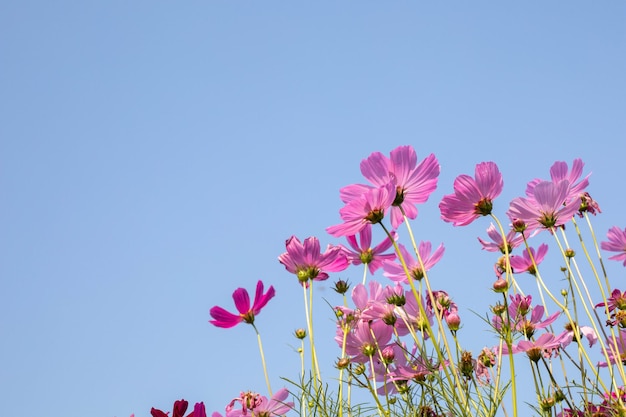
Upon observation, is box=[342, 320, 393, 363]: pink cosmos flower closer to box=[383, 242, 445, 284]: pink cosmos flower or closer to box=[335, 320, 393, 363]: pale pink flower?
box=[335, 320, 393, 363]: pale pink flower

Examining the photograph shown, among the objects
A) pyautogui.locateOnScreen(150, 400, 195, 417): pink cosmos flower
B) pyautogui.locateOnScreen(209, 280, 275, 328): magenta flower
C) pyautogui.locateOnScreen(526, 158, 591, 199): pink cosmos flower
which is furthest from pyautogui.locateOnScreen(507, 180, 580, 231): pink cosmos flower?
pyautogui.locateOnScreen(150, 400, 195, 417): pink cosmos flower

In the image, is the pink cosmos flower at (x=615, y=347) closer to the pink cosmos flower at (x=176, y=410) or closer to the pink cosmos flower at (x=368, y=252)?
the pink cosmos flower at (x=368, y=252)

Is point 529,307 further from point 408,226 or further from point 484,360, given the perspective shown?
point 408,226

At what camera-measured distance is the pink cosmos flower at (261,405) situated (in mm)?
1520

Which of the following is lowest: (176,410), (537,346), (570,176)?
(176,410)

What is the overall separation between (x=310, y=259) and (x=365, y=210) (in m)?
0.36

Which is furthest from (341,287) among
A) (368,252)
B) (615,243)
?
(615,243)

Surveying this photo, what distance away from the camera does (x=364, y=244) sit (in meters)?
1.63

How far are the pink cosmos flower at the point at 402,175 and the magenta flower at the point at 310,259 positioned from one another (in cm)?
28

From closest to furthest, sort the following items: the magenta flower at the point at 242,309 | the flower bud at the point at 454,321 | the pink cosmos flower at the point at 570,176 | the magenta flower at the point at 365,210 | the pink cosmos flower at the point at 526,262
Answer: the magenta flower at the point at 365,210 < the flower bud at the point at 454,321 < the pink cosmos flower at the point at 570,176 < the magenta flower at the point at 242,309 < the pink cosmos flower at the point at 526,262

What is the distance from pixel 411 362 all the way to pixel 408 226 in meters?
0.42

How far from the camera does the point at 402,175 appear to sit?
129 cm

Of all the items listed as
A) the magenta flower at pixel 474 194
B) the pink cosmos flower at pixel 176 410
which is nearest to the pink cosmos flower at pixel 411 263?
the magenta flower at pixel 474 194

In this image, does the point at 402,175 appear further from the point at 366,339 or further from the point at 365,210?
the point at 366,339
